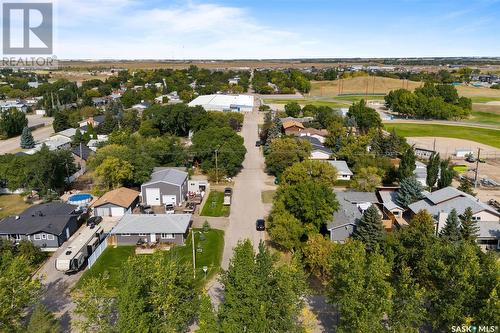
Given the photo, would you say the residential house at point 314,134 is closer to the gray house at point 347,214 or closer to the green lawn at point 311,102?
the gray house at point 347,214

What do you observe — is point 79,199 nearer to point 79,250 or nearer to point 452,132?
point 79,250

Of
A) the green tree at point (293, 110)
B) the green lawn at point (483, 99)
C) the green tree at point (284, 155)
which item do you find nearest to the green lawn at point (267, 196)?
the green tree at point (284, 155)

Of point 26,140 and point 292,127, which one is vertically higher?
point 292,127

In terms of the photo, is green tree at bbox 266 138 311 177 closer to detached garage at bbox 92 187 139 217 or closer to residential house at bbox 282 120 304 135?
detached garage at bbox 92 187 139 217

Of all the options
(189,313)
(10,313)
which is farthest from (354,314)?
(10,313)

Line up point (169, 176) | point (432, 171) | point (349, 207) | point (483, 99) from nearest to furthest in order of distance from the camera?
1. point (349, 207)
2. point (169, 176)
3. point (432, 171)
4. point (483, 99)

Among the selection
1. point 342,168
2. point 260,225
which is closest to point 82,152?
point 260,225
